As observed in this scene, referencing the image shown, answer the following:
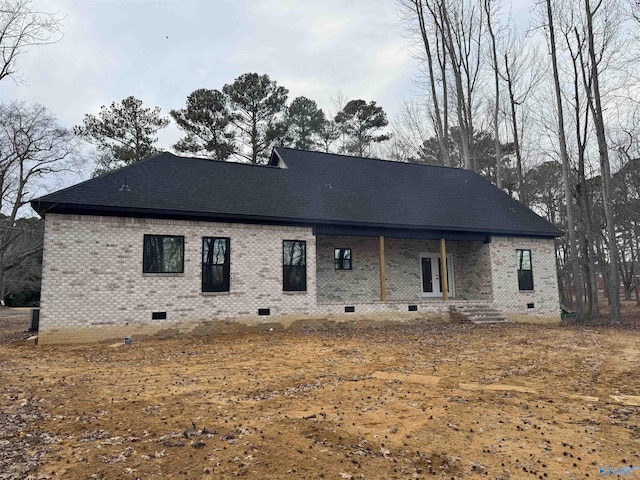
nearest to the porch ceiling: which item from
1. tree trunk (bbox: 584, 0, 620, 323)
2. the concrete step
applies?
the concrete step

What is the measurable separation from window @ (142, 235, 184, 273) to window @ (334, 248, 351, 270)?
20.2 ft

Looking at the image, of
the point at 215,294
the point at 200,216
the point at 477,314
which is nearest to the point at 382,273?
the point at 477,314

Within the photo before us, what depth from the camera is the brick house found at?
11.0m

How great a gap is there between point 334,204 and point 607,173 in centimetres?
1176

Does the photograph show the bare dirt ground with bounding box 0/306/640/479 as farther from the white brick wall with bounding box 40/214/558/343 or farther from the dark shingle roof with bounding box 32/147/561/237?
the dark shingle roof with bounding box 32/147/561/237

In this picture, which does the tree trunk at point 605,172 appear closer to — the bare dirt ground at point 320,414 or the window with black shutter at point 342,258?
the bare dirt ground at point 320,414

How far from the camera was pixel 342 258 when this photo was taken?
52.2ft

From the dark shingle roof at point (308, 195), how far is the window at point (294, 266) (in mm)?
889

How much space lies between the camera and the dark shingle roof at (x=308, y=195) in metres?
11.8

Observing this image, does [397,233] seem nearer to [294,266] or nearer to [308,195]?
[308,195]

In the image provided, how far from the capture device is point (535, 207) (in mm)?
30906

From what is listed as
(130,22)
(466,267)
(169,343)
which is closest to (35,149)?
(130,22)

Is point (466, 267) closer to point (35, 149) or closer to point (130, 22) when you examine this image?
point (130, 22)

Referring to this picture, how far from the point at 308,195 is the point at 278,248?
2819 millimetres
